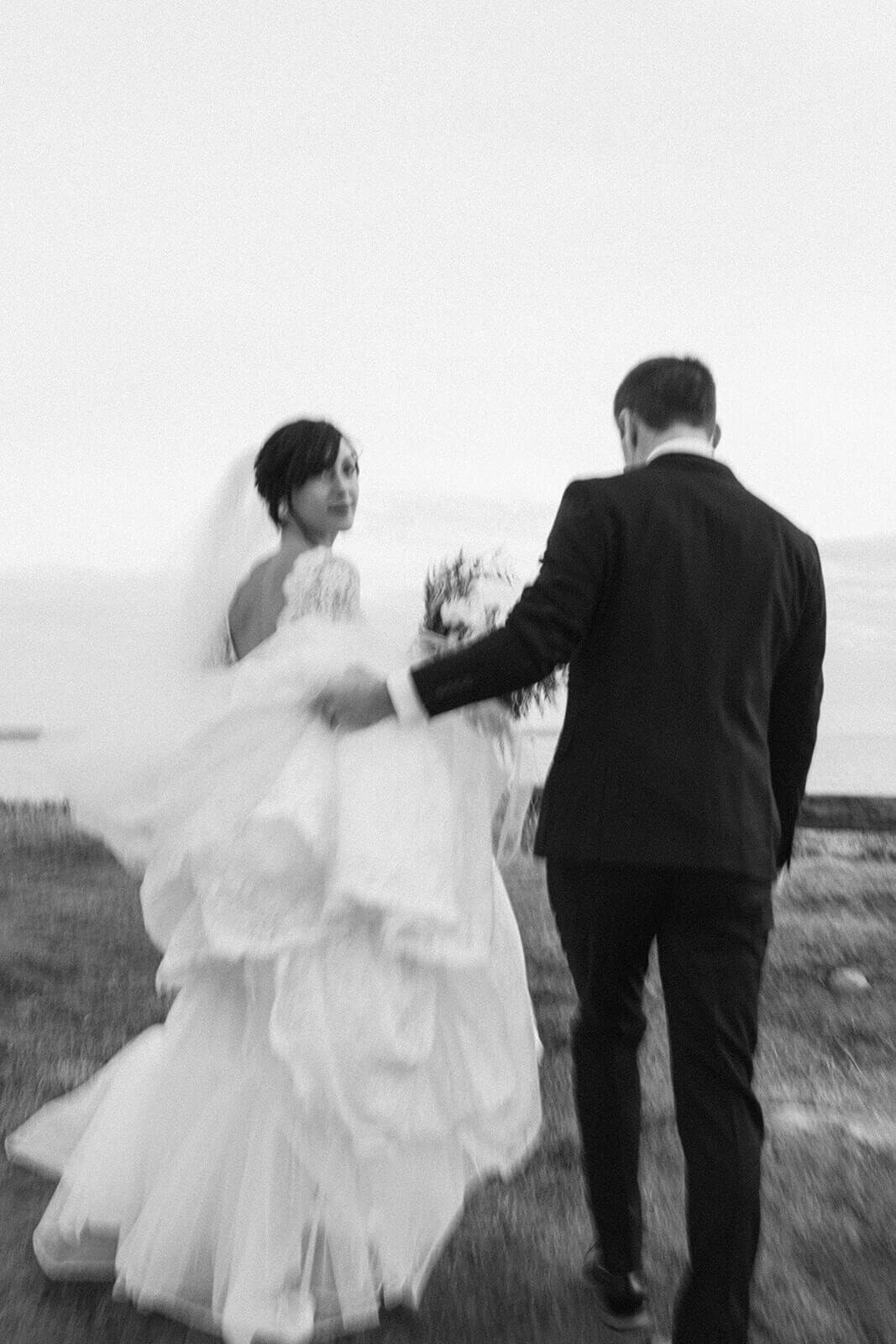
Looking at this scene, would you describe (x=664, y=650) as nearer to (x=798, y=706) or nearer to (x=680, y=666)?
(x=680, y=666)

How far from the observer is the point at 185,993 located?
2.75 metres

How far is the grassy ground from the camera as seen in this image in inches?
104

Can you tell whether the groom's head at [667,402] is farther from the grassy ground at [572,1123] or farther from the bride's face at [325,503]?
the grassy ground at [572,1123]

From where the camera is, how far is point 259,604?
114 inches

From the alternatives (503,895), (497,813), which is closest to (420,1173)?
(503,895)

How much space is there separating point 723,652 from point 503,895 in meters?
0.85

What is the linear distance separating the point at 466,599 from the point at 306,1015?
1002 mm

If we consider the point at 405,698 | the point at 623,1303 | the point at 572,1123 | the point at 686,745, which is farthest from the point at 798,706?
the point at 572,1123

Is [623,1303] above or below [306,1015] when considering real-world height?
below

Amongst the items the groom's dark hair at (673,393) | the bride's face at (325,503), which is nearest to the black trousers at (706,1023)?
the groom's dark hair at (673,393)

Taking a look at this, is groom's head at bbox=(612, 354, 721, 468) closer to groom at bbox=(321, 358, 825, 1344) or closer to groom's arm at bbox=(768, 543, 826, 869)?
groom at bbox=(321, 358, 825, 1344)

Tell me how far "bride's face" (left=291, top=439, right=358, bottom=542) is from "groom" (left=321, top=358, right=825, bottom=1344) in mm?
700

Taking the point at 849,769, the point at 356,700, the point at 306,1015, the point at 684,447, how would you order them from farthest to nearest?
the point at 849,769, the point at 356,700, the point at 306,1015, the point at 684,447

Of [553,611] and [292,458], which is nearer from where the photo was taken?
[553,611]
